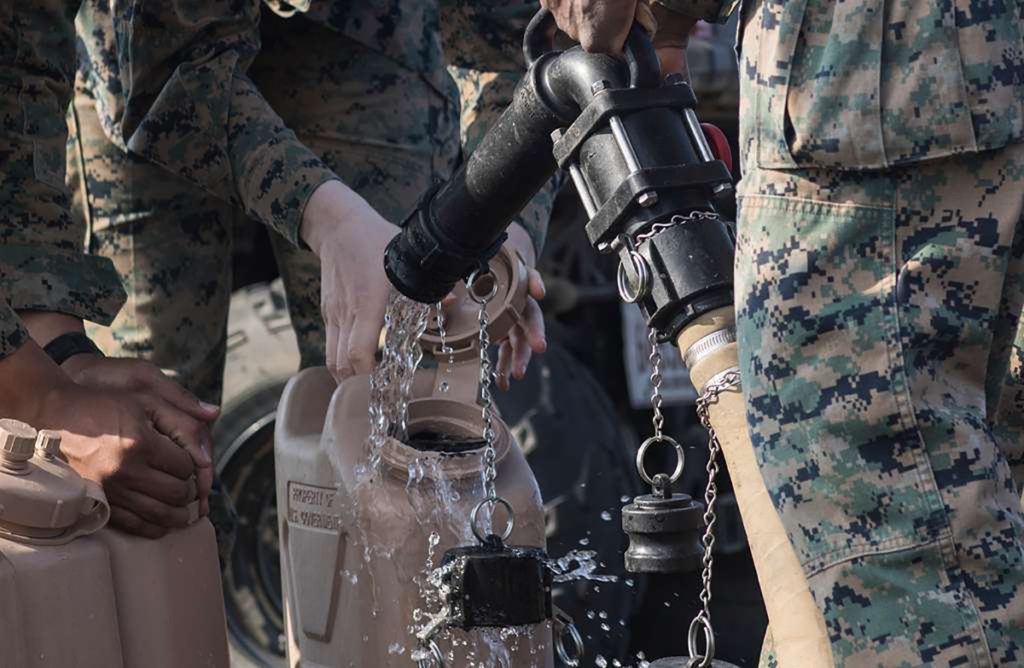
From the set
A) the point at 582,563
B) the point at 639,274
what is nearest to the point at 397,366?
the point at 639,274

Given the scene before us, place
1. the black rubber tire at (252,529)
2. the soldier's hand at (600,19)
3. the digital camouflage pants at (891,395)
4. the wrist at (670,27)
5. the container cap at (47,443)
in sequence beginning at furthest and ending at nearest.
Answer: the black rubber tire at (252,529) → the container cap at (47,443) → the wrist at (670,27) → the soldier's hand at (600,19) → the digital camouflage pants at (891,395)

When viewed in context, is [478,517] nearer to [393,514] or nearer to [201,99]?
[393,514]

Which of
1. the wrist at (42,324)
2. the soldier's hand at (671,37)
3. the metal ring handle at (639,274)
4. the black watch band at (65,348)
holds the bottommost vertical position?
the metal ring handle at (639,274)

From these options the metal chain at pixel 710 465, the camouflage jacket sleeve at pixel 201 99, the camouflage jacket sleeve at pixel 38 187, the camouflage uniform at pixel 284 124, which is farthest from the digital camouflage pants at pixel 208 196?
the metal chain at pixel 710 465

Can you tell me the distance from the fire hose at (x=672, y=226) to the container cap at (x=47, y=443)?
771mm

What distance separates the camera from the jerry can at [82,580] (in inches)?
73.7

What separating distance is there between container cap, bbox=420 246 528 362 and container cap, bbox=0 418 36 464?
61 cm

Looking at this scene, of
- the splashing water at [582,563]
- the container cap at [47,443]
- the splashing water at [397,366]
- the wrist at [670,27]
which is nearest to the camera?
the wrist at [670,27]

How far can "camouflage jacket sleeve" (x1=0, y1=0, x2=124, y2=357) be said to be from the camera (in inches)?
91.4

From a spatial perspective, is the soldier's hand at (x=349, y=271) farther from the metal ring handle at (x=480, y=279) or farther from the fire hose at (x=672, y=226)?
the fire hose at (x=672, y=226)

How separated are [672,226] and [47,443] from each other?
910mm

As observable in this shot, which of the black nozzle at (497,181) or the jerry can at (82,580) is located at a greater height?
the black nozzle at (497,181)

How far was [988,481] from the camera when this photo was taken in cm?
143

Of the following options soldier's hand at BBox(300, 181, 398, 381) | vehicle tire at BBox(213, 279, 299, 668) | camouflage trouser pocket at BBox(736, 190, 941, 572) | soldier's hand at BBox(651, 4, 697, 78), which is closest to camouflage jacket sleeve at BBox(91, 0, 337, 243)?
soldier's hand at BBox(300, 181, 398, 381)
